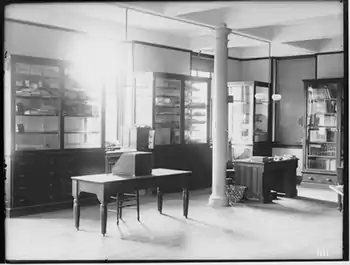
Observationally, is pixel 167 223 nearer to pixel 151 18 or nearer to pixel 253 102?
pixel 151 18

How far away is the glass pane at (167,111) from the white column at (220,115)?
1964mm

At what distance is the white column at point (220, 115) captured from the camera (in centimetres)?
814

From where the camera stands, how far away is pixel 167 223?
6.98 m

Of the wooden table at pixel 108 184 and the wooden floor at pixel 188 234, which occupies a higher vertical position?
the wooden table at pixel 108 184

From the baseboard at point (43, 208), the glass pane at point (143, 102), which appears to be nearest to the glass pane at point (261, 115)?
the glass pane at point (143, 102)

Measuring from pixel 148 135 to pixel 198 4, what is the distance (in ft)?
9.97

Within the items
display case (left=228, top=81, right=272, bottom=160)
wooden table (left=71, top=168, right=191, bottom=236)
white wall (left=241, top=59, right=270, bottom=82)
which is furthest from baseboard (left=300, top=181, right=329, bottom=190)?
wooden table (left=71, top=168, right=191, bottom=236)

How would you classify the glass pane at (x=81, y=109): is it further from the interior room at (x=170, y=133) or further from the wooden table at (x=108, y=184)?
the wooden table at (x=108, y=184)

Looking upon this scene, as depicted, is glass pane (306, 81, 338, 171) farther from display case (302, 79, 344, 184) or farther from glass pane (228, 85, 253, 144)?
glass pane (228, 85, 253, 144)

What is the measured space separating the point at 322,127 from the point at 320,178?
3.60 ft

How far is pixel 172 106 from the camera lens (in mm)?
10188

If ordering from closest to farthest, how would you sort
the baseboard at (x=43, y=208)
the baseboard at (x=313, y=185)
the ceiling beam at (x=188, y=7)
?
the ceiling beam at (x=188, y=7)
the baseboard at (x=43, y=208)
the baseboard at (x=313, y=185)

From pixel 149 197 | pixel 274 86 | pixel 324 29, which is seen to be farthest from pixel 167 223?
pixel 274 86

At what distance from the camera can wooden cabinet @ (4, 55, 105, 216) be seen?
24.3 feet
